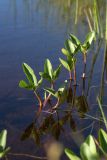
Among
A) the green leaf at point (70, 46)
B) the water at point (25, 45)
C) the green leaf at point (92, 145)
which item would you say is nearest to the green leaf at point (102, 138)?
the green leaf at point (92, 145)

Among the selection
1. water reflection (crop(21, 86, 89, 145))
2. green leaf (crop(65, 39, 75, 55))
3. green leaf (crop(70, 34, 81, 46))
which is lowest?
water reflection (crop(21, 86, 89, 145))

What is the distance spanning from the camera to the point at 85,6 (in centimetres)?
509

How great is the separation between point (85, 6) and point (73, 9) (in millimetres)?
212

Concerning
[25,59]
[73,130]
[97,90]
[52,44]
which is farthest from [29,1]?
[73,130]

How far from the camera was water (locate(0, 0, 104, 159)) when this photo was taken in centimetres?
224

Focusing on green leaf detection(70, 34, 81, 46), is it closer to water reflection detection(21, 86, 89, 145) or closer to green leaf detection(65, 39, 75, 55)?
green leaf detection(65, 39, 75, 55)

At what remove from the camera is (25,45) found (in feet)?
11.4

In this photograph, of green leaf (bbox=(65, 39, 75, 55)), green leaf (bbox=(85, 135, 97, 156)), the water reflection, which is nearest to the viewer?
green leaf (bbox=(85, 135, 97, 156))

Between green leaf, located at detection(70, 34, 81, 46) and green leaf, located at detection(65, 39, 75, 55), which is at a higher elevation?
green leaf, located at detection(70, 34, 81, 46)

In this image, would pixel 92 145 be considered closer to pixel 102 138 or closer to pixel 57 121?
pixel 102 138

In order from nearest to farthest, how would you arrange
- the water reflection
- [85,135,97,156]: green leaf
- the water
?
[85,135,97,156]: green leaf, the water reflection, the water

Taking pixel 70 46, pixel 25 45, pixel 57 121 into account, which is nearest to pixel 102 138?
pixel 57 121

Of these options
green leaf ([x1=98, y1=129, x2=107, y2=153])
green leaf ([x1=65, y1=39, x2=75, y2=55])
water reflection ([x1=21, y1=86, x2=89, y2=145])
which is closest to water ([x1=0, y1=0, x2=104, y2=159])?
water reflection ([x1=21, y1=86, x2=89, y2=145])

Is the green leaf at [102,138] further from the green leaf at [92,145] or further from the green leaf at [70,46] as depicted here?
the green leaf at [70,46]
